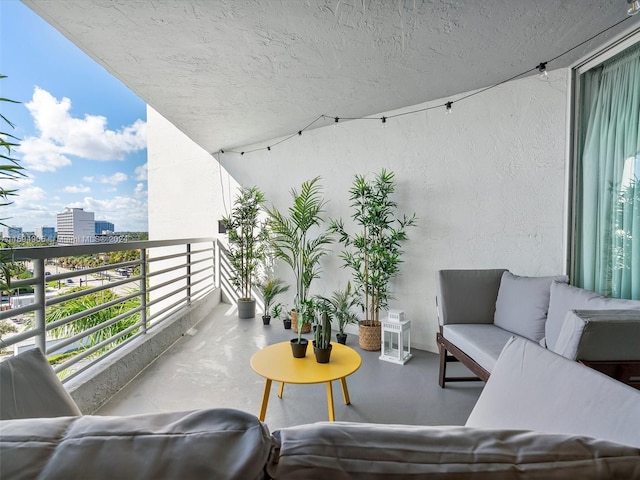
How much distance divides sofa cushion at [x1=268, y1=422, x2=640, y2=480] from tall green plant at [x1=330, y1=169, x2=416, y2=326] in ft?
8.69

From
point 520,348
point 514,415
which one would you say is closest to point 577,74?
point 520,348

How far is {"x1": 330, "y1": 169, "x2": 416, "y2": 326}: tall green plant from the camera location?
126 inches

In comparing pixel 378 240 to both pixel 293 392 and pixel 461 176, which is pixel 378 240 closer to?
pixel 461 176

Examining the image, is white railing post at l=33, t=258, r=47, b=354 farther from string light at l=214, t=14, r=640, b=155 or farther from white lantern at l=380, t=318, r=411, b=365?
string light at l=214, t=14, r=640, b=155

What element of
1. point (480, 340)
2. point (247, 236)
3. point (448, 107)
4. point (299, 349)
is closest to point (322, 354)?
point (299, 349)

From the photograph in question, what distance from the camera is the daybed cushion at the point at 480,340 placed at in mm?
1946

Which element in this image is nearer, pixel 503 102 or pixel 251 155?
pixel 503 102

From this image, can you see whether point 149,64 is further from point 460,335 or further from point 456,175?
point 460,335

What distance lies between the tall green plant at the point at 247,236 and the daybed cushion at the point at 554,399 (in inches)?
150

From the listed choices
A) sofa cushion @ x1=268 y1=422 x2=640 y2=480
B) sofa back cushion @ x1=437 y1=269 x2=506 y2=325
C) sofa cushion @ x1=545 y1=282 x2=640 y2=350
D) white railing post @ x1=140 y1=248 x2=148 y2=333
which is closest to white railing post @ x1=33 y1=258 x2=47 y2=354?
white railing post @ x1=140 y1=248 x2=148 y2=333

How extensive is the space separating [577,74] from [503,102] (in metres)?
0.53

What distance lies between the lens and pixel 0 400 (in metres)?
0.81

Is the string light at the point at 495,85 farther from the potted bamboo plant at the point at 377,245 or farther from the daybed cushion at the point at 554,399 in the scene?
the daybed cushion at the point at 554,399

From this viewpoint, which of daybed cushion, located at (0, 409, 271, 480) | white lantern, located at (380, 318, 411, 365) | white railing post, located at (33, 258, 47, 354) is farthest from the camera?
white lantern, located at (380, 318, 411, 365)
